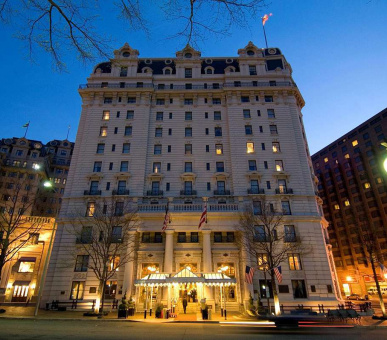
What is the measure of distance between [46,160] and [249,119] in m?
57.9

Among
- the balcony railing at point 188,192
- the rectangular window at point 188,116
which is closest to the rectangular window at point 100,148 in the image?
the rectangular window at point 188,116

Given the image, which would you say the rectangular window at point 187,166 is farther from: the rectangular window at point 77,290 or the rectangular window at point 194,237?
the rectangular window at point 77,290

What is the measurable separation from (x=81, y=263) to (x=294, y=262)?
27.2m

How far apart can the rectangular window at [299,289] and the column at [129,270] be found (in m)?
19.6

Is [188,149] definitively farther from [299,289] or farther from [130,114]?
[299,289]

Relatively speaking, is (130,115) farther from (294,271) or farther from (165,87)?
(294,271)

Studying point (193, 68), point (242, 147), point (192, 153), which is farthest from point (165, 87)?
point (242, 147)

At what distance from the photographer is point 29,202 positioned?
48.6m

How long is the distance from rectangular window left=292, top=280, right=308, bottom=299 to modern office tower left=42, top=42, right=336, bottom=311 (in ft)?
0.38

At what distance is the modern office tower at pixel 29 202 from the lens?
38375 mm

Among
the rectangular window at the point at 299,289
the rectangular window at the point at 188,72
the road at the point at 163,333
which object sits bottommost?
the road at the point at 163,333

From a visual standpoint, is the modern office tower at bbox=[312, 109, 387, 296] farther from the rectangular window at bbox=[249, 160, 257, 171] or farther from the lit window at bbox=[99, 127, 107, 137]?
the lit window at bbox=[99, 127, 107, 137]

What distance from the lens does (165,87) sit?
4516 cm

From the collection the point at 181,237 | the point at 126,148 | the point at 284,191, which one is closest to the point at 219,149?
the point at 284,191
